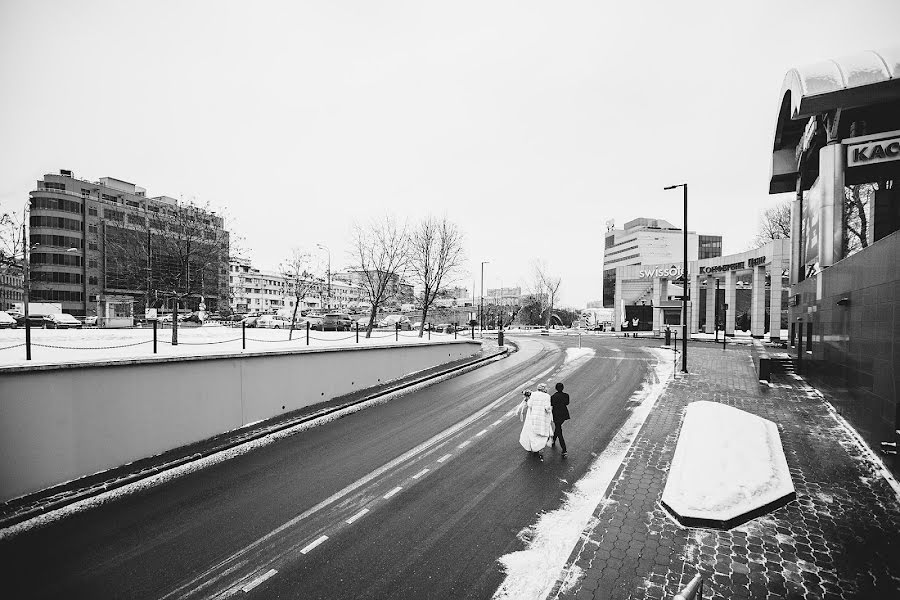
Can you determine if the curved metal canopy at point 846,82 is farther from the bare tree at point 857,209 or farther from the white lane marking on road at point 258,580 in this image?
the white lane marking on road at point 258,580

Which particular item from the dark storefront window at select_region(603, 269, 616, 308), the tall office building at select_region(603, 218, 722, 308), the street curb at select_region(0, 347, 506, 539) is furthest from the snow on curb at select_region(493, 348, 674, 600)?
the tall office building at select_region(603, 218, 722, 308)

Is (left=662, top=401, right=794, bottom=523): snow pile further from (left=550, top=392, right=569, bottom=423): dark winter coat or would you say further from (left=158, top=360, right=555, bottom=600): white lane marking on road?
(left=158, top=360, right=555, bottom=600): white lane marking on road

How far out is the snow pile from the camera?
6781 mm

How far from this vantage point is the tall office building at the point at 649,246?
115m

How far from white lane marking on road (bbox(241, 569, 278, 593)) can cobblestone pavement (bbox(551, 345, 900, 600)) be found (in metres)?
3.53

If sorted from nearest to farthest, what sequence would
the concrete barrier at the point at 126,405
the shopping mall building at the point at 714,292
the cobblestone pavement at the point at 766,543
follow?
the cobblestone pavement at the point at 766,543
the concrete barrier at the point at 126,405
the shopping mall building at the point at 714,292

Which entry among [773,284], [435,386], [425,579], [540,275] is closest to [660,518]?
[425,579]

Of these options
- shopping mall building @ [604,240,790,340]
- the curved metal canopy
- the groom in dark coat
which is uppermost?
the curved metal canopy

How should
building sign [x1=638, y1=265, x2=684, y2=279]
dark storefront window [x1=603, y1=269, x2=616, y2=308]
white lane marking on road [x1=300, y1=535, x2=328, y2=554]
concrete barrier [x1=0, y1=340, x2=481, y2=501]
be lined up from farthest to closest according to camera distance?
dark storefront window [x1=603, y1=269, x2=616, y2=308] < building sign [x1=638, y1=265, x2=684, y2=279] < concrete barrier [x1=0, y1=340, x2=481, y2=501] < white lane marking on road [x1=300, y1=535, x2=328, y2=554]

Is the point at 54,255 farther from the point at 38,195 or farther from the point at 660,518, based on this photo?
the point at 660,518

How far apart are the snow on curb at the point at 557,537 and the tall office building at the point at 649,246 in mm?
107448

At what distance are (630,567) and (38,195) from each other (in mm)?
89173

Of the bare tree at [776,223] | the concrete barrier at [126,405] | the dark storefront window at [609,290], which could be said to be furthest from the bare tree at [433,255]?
the dark storefront window at [609,290]

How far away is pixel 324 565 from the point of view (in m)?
5.51
